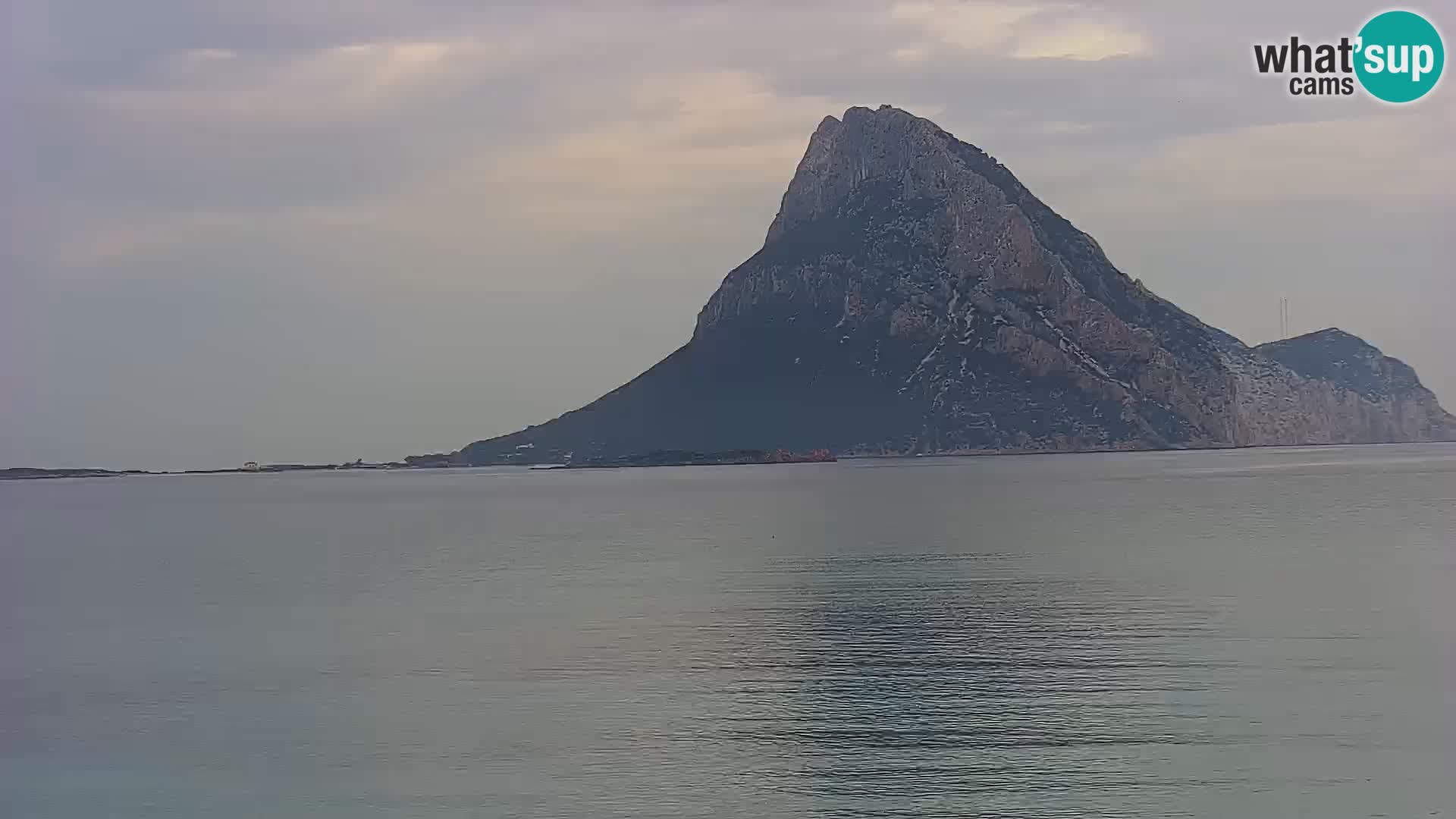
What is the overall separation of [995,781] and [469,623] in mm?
32816

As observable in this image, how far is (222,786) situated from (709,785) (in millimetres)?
10115

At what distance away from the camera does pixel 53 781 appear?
111ft

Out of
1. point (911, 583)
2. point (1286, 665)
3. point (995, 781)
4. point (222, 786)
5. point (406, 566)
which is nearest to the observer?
point (995, 781)

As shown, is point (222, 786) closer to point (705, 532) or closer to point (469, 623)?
point (469, 623)

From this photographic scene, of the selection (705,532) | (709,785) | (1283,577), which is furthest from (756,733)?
(705,532)

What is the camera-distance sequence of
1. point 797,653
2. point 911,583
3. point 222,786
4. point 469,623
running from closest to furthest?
1. point 222,786
2. point 797,653
3. point 469,623
4. point 911,583

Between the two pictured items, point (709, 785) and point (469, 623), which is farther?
point (469, 623)

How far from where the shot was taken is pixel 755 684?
4300 centimetres

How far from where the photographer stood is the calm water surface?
3145 centimetres

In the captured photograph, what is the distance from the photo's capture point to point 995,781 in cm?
3098

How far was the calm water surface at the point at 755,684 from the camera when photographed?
3145 centimetres

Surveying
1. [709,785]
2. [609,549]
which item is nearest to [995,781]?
[709,785]

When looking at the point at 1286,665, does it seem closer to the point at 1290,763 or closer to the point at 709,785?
the point at 1290,763

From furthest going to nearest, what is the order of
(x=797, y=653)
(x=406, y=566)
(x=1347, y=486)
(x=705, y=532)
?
(x=1347, y=486)
(x=705, y=532)
(x=406, y=566)
(x=797, y=653)
